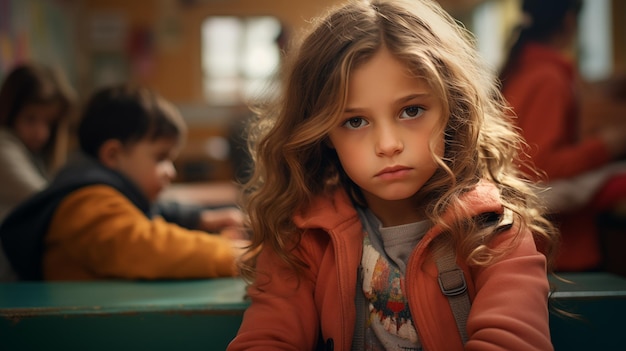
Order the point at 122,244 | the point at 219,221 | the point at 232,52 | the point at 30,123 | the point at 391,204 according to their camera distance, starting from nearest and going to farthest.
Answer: the point at 391,204, the point at 122,244, the point at 219,221, the point at 30,123, the point at 232,52

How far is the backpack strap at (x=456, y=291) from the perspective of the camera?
36.2 inches

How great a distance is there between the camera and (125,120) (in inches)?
70.2

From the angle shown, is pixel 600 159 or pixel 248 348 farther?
pixel 600 159

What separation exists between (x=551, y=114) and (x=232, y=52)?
253 inches

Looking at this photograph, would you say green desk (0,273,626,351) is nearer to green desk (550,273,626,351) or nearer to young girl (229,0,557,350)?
green desk (550,273,626,351)

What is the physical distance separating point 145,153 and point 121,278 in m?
0.46

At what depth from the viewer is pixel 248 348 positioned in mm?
940

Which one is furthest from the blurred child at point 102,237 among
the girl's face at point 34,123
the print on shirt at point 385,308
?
the girl's face at point 34,123

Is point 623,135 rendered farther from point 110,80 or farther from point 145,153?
point 110,80

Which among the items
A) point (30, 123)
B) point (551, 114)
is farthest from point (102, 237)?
point (551, 114)

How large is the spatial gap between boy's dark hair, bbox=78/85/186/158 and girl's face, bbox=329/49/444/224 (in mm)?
972

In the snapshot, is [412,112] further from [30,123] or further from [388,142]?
[30,123]

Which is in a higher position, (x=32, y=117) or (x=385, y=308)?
(x=385, y=308)

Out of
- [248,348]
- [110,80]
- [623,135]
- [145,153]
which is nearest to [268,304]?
[248,348]
